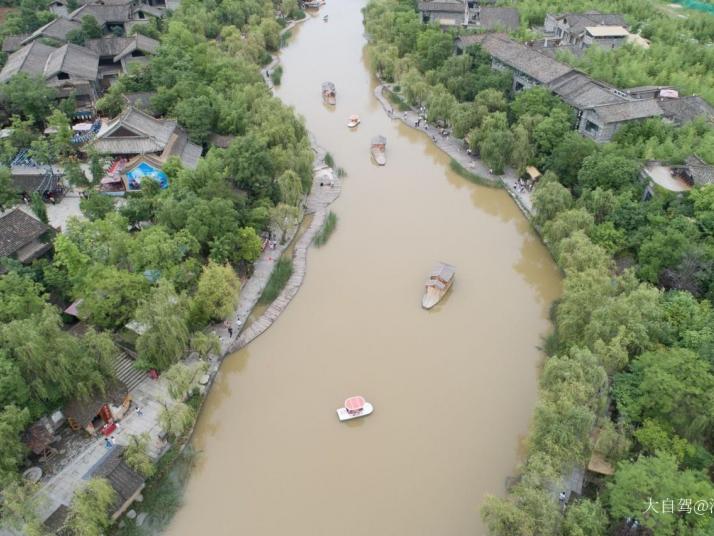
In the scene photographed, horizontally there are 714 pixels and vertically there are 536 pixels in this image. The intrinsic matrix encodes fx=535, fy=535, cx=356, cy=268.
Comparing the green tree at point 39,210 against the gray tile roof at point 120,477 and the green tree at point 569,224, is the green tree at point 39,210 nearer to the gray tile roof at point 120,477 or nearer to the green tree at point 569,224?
the gray tile roof at point 120,477

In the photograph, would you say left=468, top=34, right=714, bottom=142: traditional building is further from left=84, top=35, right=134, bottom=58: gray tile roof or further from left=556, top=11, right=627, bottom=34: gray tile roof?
left=84, top=35, right=134, bottom=58: gray tile roof

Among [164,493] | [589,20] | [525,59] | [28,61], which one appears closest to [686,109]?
[525,59]

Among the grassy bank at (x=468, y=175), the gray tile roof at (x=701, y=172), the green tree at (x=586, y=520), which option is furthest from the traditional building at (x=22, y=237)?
the gray tile roof at (x=701, y=172)

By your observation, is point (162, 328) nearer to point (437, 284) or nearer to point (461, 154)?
point (437, 284)

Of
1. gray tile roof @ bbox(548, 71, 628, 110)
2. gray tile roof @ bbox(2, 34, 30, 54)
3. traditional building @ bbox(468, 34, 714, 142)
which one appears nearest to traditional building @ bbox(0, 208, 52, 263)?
gray tile roof @ bbox(2, 34, 30, 54)

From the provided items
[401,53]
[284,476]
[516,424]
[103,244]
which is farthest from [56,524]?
[401,53]

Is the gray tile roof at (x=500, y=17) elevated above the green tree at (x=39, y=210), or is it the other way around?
the green tree at (x=39, y=210)

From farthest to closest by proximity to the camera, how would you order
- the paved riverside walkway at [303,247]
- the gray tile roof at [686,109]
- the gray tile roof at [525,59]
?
the gray tile roof at [525,59], the gray tile roof at [686,109], the paved riverside walkway at [303,247]

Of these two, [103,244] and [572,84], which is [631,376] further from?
[572,84]
